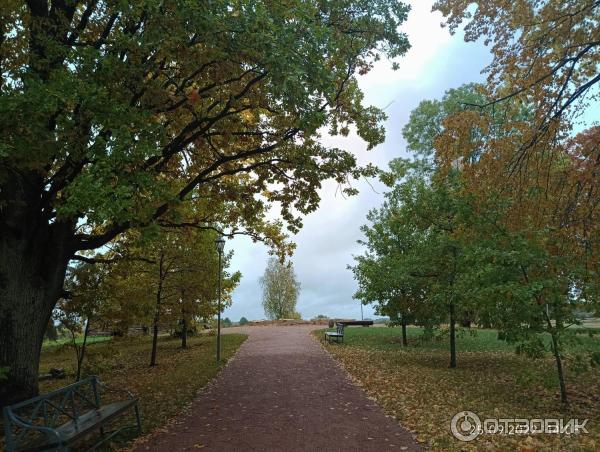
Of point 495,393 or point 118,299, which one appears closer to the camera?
point 495,393

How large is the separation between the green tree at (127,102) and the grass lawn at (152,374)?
8.14 feet

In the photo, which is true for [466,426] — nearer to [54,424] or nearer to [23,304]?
[54,424]

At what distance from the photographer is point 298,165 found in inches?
440

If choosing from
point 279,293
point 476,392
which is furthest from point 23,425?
point 279,293

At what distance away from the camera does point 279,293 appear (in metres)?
46.8

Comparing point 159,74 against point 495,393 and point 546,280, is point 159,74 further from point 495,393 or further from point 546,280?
point 495,393

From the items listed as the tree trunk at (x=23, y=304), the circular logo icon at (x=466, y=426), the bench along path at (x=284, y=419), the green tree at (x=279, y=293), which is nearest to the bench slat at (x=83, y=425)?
the bench along path at (x=284, y=419)

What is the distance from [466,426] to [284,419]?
112 inches

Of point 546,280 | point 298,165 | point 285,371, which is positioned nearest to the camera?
point 546,280

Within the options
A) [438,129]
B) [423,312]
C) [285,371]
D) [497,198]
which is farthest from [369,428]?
[438,129]

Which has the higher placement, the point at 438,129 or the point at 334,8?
the point at 438,129

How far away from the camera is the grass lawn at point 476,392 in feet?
19.6

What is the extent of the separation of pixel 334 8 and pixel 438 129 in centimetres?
1979

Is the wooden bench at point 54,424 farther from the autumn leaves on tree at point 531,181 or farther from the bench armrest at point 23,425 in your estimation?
the autumn leaves on tree at point 531,181
